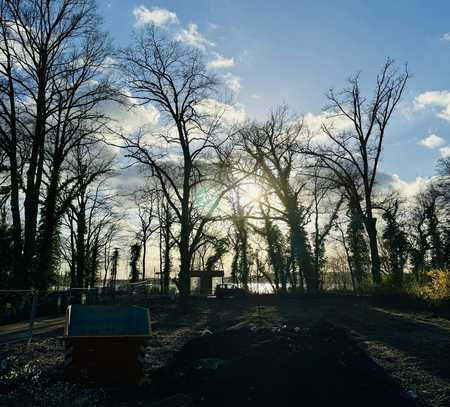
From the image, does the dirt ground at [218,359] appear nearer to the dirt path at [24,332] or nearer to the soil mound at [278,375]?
the soil mound at [278,375]

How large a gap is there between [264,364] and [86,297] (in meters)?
14.3

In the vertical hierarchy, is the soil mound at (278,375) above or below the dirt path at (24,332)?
below

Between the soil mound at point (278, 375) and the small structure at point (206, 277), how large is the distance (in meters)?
30.9

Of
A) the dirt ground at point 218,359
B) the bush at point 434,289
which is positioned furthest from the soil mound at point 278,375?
the bush at point 434,289

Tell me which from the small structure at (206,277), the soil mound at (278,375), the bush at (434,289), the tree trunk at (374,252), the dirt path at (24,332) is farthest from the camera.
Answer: the small structure at (206,277)

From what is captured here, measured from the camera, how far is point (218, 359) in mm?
9578

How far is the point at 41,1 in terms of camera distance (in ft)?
68.9

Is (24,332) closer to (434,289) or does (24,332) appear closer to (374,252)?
(434,289)

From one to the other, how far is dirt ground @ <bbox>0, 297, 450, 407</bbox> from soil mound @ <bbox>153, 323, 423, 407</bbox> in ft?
0.29

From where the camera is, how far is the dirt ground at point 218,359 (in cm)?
706

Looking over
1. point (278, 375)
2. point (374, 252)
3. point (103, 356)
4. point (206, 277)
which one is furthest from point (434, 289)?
point (206, 277)

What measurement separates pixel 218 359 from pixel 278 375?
6.30 feet

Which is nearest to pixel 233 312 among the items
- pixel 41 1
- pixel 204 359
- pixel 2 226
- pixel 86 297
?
pixel 86 297

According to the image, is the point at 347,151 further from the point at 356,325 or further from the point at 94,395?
the point at 94,395
